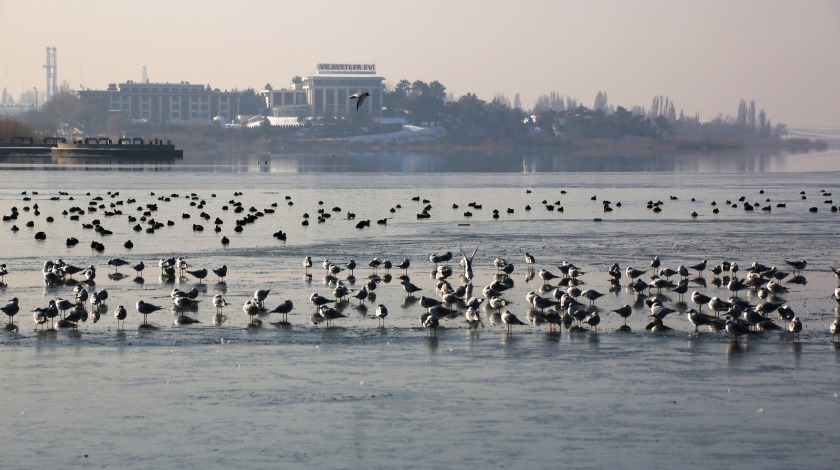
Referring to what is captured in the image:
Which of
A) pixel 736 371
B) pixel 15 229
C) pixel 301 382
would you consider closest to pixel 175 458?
pixel 301 382

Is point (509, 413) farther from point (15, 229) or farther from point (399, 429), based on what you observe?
point (15, 229)

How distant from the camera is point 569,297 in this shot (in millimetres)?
24391

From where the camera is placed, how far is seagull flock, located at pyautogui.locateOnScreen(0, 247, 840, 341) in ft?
76.6

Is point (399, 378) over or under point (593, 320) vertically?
under

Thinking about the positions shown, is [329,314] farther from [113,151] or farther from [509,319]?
[113,151]

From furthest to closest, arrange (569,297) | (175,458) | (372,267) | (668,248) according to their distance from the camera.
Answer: (668,248)
(372,267)
(569,297)
(175,458)

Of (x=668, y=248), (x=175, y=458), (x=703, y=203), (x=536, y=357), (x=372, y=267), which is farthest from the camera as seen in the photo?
(x=703, y=203)

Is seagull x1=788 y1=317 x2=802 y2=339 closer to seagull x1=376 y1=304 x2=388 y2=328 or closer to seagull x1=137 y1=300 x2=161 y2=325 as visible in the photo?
seagull x1=376 y1=304 x2=388 y2=328

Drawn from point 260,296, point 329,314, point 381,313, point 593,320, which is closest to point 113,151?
point 260,296

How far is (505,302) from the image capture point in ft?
86.6

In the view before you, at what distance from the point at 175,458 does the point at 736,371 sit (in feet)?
29.9

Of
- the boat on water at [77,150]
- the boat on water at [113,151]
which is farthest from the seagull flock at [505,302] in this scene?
the boat on water at [113,151]

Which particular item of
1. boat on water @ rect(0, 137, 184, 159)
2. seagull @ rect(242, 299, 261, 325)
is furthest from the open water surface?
boat on water @ rect(0, 137, 184, 159)

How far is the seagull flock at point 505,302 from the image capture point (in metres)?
23.3
